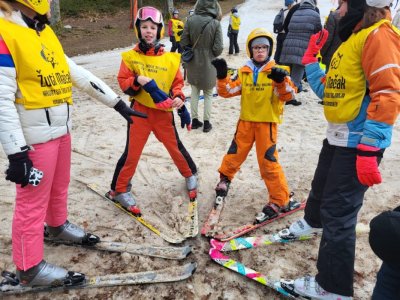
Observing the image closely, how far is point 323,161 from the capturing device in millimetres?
2799

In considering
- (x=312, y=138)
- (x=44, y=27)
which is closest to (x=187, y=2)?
(x=312, y=138)

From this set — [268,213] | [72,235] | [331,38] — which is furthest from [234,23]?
[72,235]

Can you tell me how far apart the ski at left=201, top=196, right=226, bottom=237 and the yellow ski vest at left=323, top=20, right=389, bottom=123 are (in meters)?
1.66

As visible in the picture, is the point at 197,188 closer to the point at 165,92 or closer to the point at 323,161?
the point at 165,92

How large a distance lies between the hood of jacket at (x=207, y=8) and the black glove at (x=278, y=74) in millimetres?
2924

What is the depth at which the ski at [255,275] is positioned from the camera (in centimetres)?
271

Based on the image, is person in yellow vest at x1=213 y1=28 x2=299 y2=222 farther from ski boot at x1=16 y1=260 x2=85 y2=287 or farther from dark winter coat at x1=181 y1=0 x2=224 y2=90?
dark winter coat at x1=181 y1=0 x2=224 y2=90

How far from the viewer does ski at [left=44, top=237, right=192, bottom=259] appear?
3.12 m

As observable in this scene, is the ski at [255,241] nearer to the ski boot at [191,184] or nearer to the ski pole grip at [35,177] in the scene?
the ski boot at [191,184]

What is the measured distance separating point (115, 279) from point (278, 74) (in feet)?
7.48

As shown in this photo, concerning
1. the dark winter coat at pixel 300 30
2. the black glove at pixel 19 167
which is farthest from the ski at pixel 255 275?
the dark winter coat at pixel 300 30

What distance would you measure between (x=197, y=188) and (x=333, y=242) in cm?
213

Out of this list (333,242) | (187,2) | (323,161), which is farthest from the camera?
(187,2)

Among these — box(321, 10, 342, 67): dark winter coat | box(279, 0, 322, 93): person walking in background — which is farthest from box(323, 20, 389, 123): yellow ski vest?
box(279, 0, 322, 93): person walking in background
